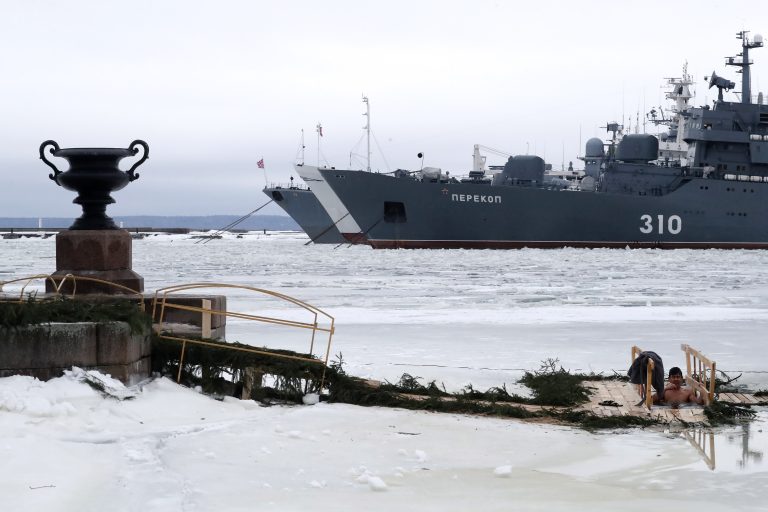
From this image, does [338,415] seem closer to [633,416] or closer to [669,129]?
[633,416]

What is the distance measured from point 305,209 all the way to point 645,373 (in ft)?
233

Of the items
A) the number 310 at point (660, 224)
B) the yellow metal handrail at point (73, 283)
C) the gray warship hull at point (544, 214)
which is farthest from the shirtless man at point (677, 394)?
the number 310 at point (660, 224)

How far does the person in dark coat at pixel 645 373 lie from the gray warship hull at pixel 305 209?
67.2 metres

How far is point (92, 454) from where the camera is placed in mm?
6289

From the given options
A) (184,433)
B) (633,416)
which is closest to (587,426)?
(633,416)

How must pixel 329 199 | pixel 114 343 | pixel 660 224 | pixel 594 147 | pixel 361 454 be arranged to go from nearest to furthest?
pixel 361 454 → pixel 114 343 → pixel 660 224 → pixel 329 199 → pixel 594 147

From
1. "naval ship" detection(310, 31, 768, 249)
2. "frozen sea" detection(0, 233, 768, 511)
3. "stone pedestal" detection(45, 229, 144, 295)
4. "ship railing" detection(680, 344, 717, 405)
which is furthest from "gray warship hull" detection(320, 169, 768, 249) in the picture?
"stone pedestal" detection(45, 229, 144, 295)

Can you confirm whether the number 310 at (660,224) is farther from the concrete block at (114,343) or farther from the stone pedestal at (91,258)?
the concrete block at (114,343)

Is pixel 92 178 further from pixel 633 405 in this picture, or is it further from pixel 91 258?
pixel 633 405

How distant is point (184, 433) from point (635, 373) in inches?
168

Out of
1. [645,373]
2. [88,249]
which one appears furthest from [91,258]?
[645,373]

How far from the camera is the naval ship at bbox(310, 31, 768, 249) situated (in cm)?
5516

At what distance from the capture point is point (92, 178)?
29.9ft

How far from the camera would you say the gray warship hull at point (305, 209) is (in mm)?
77650
